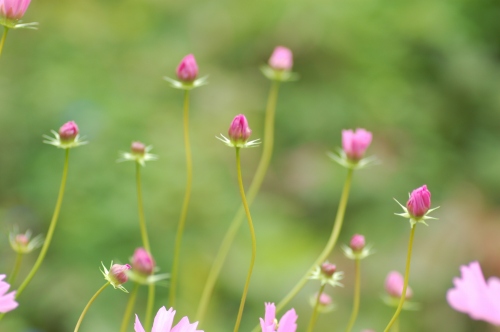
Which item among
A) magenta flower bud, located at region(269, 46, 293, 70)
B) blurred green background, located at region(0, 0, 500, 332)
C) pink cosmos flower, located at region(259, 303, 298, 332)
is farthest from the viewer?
blurred green background, located at region(0, 0, 500, 332)

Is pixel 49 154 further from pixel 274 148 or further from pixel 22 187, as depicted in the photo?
pixel 274 148

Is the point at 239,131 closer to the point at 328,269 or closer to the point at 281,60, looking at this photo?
the point at 328,269

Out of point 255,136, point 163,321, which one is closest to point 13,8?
point 163,321

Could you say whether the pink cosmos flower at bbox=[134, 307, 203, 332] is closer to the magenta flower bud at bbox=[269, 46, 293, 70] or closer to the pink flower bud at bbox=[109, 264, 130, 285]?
the pink flower bud at bbox=[109, 264, 130, 285]

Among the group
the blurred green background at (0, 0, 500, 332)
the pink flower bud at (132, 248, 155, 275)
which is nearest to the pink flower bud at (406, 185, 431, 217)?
the pink flower bud at (132, 248, 155, 275)

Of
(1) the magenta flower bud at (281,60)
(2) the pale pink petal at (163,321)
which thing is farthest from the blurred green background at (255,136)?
(2) the pale pink petal at (163,321)
